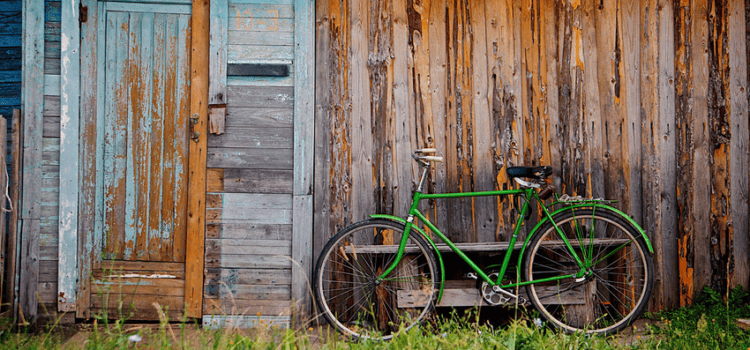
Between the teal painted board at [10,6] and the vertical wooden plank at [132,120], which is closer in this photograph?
the vertical wooden plank at [132,120]

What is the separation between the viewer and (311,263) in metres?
3.67

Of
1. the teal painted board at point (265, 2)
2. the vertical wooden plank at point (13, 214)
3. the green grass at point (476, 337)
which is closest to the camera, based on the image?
the green grass at point (476, 337)

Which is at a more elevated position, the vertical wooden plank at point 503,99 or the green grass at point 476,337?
the vertical wooden plank at point 503,99

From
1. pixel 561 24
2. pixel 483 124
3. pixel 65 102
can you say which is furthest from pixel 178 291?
pixel 561 24

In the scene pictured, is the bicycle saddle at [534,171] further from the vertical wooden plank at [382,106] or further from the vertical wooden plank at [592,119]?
the vertical wooden plank at [382,106]

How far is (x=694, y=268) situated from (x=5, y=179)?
5.08m

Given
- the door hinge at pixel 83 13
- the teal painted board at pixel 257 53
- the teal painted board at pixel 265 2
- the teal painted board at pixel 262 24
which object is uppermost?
the teal painted board at pixel 265 2

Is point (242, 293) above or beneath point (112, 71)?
beneath

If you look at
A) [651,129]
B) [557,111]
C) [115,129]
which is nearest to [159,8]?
[115,129]

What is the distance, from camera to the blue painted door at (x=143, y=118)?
145 inches

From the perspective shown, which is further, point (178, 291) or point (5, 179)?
point (178, 291)

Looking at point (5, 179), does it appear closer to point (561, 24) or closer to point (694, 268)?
point (561, 24)

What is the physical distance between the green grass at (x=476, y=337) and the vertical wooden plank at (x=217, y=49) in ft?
5.52

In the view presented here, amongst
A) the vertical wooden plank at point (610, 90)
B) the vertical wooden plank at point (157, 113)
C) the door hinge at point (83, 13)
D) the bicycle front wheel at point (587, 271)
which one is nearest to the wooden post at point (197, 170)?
the vertical wooden plank at point (157, 113)
